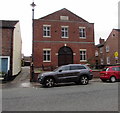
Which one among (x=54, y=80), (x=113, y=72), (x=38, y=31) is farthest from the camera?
(x=38, y=31)

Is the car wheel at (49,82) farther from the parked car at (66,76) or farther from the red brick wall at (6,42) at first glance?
the red brick wall at (6,42)

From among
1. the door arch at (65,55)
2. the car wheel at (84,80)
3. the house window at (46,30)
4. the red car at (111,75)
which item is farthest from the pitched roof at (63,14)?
the car wheel at (84,80)

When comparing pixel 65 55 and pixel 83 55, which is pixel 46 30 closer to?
pixel 65 55

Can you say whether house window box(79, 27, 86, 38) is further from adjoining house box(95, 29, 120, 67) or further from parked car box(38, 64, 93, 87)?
parked car box(38, 64, 93, 87)

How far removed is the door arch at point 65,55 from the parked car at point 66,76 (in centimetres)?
1088

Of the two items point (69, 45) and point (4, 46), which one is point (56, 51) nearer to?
point (69, 45)

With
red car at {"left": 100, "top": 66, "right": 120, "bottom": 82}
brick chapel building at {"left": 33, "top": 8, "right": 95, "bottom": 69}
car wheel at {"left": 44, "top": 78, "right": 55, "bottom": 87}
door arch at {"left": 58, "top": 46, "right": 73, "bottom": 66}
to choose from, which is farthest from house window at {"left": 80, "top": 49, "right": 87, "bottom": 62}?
car wheel at {"left": 44, "top": 78, "right": 55, "bottom": 87}

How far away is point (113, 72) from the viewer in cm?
1702

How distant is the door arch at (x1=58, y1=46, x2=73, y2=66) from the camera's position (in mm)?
25922

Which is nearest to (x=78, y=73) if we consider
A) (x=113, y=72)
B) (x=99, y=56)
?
(x=113, y=72)

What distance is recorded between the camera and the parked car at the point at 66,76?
45.3 feet

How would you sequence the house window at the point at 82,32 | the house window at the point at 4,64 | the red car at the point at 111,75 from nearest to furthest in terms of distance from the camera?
the red car at the point at 111,75
the house window at the point at 4,64
the house window at the point at 82,32

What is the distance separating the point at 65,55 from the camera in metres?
26.0

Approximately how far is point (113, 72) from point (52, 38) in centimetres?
1192
